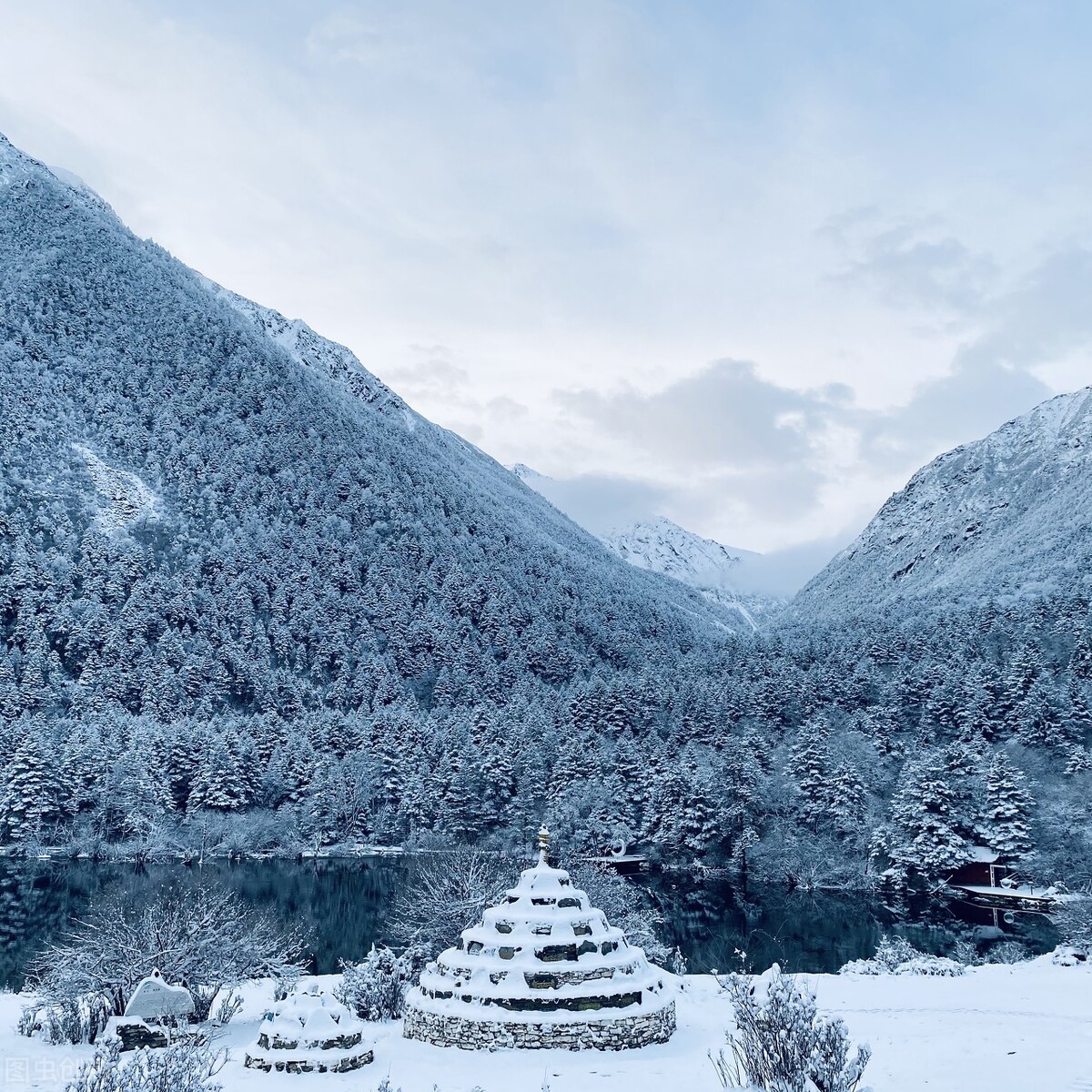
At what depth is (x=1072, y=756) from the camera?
75.3 metres

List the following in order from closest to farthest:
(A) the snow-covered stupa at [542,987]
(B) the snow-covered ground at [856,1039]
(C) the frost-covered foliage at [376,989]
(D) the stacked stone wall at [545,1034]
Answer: (B) the snow-covered ground at [856,1039]
(D) the stacked stone wall at [545,1034]
(A) the snow-covered stupa at [542,987]
(C) the frost-covered foliage at [376,989]

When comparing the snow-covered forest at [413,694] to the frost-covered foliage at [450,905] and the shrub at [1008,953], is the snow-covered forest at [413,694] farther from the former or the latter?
the frost-covered foliage at [450,905]

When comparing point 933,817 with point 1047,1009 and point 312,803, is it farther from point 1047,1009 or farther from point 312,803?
point 312,803

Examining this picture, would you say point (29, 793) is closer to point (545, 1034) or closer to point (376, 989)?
point (376, 989)

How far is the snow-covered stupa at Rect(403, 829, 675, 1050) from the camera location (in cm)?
2489

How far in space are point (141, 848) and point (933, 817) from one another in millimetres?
62140

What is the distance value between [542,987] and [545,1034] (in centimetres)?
106

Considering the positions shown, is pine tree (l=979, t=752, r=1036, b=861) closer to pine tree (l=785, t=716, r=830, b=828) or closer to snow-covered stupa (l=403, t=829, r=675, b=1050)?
pine tree (l=785, t=716, r=830, b=828)

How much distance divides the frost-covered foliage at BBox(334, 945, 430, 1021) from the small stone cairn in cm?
446

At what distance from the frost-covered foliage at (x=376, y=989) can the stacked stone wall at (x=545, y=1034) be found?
9.62ft

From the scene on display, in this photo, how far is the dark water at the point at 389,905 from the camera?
171 feet

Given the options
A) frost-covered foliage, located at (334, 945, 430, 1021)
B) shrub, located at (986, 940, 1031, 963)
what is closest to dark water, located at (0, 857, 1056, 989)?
shrub, located at (986, 940, 1031, 963)

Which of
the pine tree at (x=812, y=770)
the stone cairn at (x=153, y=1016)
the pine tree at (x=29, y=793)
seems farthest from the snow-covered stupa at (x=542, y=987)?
the pine tree at (x=29, y=793)

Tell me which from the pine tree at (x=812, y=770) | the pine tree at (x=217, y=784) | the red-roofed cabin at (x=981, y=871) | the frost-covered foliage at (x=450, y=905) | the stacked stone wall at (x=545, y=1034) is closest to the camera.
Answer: the stacked stone wall at (x=545, y=1034)
